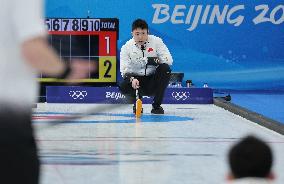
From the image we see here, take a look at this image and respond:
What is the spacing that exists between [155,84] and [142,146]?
2.44 meters

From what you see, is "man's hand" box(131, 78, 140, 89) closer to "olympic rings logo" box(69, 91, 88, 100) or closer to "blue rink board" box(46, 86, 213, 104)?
"blue rink board" box(46, 86, 213, 104)

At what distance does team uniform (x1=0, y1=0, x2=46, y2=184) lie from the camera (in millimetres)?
1504

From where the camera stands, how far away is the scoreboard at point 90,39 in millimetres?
9117

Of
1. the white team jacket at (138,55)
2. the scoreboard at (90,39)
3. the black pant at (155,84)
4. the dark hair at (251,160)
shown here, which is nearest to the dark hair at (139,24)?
the white team jacket at (138,55)

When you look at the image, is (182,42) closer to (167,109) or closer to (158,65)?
(167,109)

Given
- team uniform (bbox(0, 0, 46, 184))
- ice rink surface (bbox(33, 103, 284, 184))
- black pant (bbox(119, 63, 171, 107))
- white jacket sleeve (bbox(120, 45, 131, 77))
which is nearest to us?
team uniform (bbox(0, 0, 46, 184))

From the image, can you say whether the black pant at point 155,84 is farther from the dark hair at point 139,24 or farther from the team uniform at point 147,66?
the dark hair at point 139,24

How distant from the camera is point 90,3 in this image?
34.3 ft

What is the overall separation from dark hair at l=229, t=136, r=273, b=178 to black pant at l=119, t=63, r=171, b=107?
6.10 m

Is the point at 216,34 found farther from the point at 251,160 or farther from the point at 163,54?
the point at 251,160

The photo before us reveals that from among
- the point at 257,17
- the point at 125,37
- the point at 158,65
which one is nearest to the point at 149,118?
the point at 158,65

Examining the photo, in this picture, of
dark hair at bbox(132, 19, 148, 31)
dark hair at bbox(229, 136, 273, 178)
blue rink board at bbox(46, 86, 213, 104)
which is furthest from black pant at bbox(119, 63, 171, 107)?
dark hair at bbox(229, 136, 273, 178)

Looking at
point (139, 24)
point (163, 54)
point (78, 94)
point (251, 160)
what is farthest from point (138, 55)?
point (251, 160)

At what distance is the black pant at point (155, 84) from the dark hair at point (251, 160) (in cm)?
610
